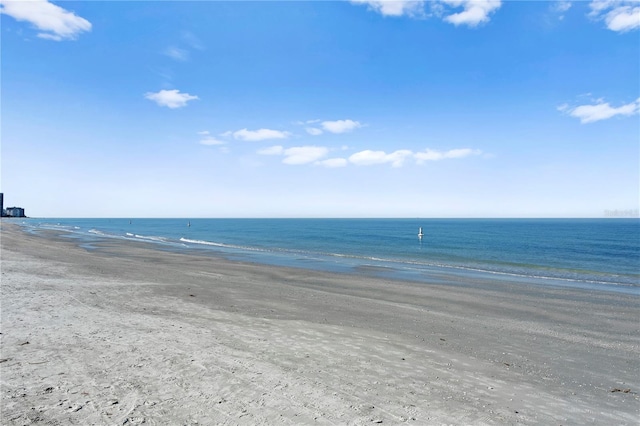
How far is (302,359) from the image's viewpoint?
927 cm

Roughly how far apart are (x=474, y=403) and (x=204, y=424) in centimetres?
524

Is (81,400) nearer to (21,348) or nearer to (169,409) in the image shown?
(169,409)

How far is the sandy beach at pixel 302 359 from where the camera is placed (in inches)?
263

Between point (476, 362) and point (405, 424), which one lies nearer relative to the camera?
point (405, 424)

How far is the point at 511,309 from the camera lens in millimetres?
17844

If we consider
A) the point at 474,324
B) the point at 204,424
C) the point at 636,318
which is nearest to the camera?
the point at 204,424

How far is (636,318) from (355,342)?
14832 mm

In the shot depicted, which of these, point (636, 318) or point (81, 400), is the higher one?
point (81, 400)

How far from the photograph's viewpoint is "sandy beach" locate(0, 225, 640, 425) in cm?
669

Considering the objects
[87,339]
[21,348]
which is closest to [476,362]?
[87,339]

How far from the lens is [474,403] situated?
7297 millimetres

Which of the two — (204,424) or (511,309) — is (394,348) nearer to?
(204,424)

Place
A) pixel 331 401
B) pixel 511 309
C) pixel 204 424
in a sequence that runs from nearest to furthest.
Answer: pixel 204 424
pixel 331 401
pixel 511 309

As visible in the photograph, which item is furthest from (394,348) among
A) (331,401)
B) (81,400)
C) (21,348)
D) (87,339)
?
(21,348)
